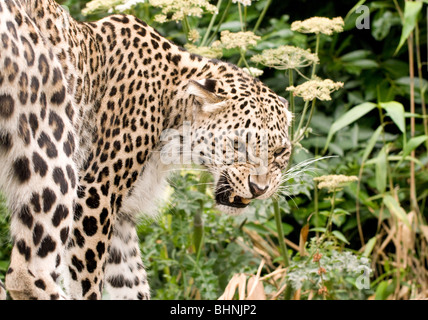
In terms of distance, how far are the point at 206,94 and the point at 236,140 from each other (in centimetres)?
38

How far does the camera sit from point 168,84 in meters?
5.53

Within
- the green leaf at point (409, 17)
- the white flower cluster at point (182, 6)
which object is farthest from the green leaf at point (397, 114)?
the white flower cluster at point (182, 6)

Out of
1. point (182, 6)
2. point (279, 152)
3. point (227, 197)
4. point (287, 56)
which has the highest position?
point (182, 6)

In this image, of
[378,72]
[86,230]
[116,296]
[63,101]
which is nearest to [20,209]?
[63,101]

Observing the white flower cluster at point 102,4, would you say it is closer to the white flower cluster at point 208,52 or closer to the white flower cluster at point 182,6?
the white flower cluster at point 182,6

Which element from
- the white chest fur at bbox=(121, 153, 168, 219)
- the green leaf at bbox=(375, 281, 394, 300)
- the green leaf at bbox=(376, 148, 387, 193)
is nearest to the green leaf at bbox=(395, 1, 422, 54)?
the green leaf at bbox=(376, 148, 387, 193)

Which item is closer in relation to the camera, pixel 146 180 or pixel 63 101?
pixel 63 101

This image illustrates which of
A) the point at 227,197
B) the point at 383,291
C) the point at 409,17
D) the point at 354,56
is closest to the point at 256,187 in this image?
the point at 227,197

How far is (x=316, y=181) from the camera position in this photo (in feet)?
26.5

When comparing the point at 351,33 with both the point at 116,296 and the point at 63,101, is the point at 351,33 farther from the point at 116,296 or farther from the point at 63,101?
the point at 63,101

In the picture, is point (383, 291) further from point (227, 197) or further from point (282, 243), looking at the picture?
point (227, 197)

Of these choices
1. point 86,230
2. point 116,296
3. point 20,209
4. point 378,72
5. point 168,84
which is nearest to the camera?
point 20,209
